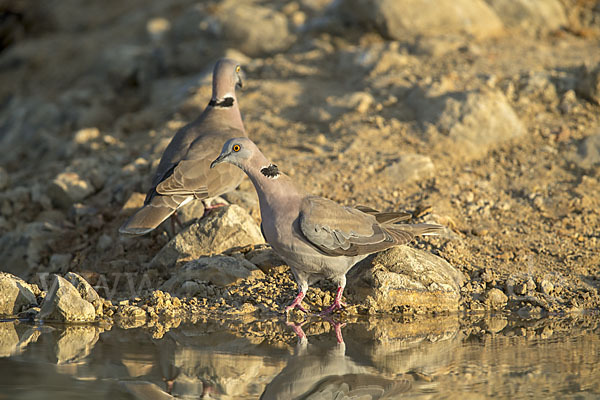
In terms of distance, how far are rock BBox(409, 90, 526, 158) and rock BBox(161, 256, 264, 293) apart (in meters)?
3.33

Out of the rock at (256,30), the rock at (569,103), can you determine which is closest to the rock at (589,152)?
the rock at (569,103)

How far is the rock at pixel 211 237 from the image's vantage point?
669 centimetres

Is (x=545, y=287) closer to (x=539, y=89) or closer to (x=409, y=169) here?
(x=409, y=169)

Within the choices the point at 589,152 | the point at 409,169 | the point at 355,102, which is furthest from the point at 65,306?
the point at 589,152

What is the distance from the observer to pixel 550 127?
29.4ft

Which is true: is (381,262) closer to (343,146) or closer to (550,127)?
(343,146)

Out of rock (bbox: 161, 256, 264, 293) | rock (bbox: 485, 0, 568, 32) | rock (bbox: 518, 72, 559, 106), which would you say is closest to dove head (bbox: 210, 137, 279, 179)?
rock (bbox: 161, 256, 264, 293)

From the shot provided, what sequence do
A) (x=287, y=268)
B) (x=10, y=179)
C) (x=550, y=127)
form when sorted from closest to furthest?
(x=287, y=268) → (x=550, y=127) → (x=10, y=179)

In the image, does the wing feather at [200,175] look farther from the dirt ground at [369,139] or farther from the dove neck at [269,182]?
the dove neck at [269,182]

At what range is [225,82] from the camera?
8.09m

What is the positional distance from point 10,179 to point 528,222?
21.2 ft

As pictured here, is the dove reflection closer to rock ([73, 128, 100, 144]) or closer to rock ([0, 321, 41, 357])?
rock ([0, 321, 41, 357])

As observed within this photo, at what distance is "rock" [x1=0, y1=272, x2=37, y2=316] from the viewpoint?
602 cm

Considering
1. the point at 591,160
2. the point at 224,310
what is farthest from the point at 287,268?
the point at 591,160
